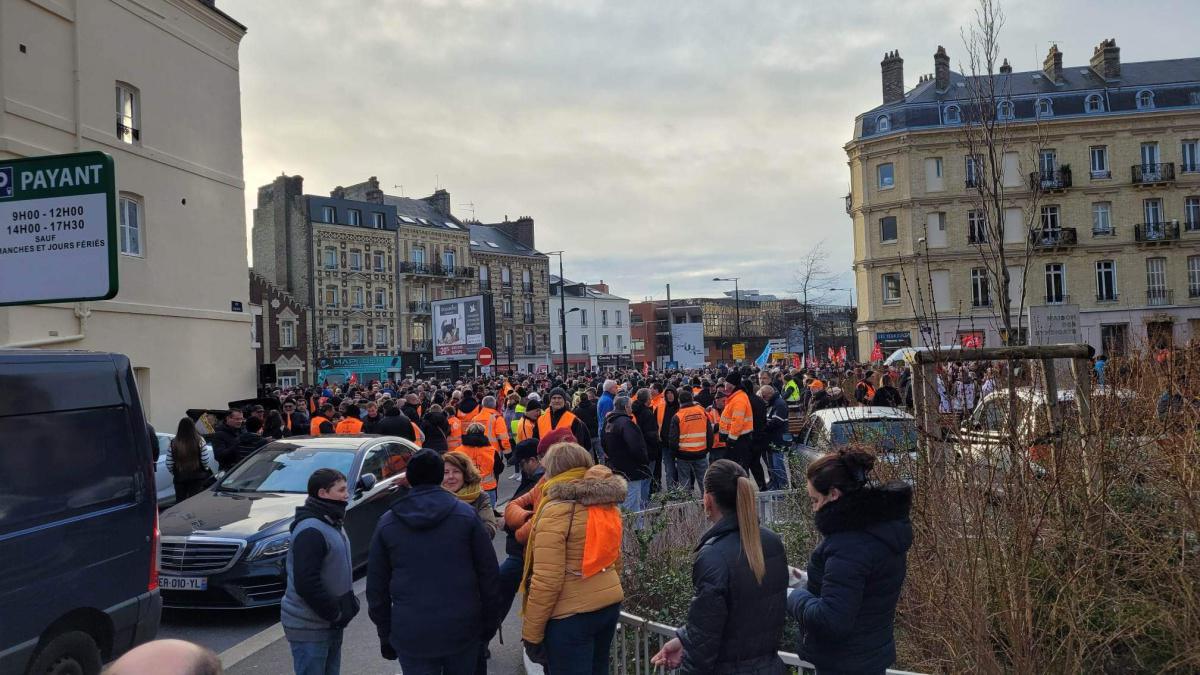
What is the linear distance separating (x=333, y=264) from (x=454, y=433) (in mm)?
50414

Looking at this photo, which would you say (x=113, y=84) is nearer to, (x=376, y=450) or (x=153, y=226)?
(x=153, y=226)

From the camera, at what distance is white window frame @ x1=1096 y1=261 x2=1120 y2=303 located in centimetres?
4941

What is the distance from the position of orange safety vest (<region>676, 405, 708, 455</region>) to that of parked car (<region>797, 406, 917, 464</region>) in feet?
4.54

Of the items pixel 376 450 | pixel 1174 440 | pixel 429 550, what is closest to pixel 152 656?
pixel 429 550

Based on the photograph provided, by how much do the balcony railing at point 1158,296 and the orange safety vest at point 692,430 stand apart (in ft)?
151

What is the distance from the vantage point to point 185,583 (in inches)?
300

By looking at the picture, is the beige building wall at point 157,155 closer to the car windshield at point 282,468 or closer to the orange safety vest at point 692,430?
the car windshield at point 282,468

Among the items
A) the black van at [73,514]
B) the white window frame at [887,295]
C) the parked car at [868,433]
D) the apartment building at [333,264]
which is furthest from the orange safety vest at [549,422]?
the apartment building at [333,264]

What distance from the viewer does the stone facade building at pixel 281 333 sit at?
54.7m

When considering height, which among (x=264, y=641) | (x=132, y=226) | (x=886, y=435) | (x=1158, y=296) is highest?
(x=132, y=226)

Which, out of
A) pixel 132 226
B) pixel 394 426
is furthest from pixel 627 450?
pixel 132 226

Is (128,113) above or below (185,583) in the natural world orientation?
above

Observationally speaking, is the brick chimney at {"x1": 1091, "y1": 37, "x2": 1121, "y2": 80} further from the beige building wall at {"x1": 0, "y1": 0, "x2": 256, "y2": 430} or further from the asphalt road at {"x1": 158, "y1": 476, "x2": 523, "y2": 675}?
the asphalt road at {"x1": 158, "y1": 476, "x2": 523, "y2": 675}

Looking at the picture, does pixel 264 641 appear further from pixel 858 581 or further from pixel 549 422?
pixel 549 422
